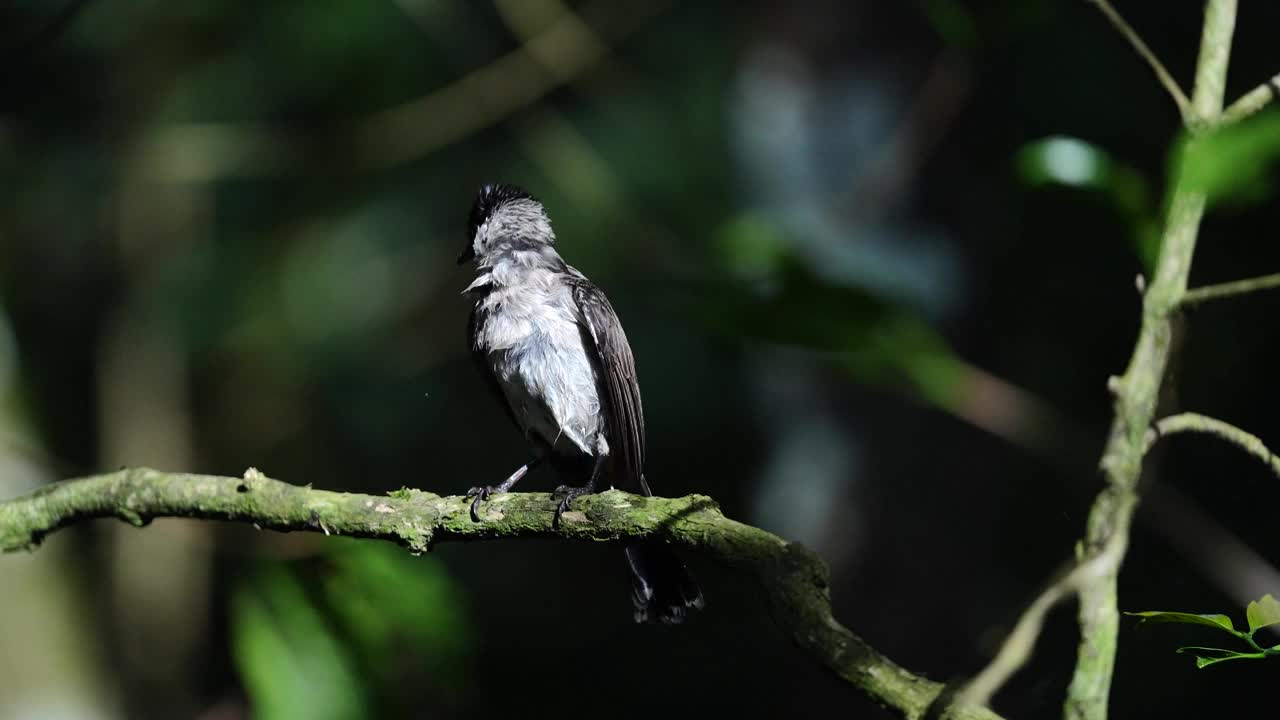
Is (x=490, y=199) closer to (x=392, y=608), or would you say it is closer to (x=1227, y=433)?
(x=392, y=608)

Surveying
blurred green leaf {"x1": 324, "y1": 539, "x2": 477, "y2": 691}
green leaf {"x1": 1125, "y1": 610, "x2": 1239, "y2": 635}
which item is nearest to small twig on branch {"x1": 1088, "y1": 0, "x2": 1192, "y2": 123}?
green leaf {"x1": 1125, "y1": 610, "x2": 1239, "y2": 635}

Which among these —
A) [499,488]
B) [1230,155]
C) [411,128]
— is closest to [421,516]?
[499,488]

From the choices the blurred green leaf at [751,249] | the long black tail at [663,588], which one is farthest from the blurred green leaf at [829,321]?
the long black tail at [663,588]

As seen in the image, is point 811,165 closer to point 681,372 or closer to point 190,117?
point 681,372

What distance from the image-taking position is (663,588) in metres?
3.17

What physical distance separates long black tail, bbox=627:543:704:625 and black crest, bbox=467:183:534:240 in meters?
1.33

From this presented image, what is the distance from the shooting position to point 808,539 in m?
5.07

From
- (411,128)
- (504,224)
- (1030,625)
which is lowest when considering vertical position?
(1030,625)

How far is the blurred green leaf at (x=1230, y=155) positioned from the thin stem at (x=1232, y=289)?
0.15 meters

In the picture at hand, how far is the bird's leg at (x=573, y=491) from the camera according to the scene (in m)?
2.30

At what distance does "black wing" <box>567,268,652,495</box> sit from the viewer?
351cm

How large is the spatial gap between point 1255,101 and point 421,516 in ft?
5.62

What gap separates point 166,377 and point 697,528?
4.76 m

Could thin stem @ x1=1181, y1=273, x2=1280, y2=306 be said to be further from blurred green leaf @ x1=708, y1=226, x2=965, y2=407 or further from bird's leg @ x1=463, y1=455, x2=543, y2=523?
bird's leg @ x1=463, y1=455, x2=543, y2=523
